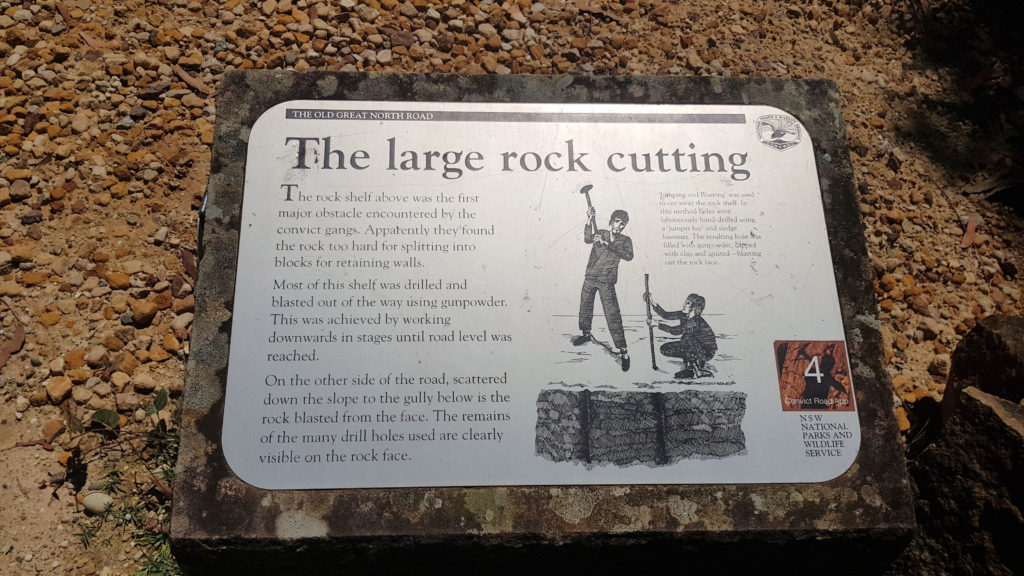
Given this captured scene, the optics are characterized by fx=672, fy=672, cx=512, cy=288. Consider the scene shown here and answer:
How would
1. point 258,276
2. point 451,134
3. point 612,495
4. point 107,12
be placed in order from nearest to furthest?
point 612,495 < point 258,276 < point 451,134 < point 107,12

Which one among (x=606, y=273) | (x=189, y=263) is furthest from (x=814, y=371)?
(x=189, y=263)

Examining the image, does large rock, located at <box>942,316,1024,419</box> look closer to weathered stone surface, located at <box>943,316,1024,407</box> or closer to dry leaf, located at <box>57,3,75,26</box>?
weathered stone surface, located at <box>943,316,1024,407</box>

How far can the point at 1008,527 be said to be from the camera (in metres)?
1.90

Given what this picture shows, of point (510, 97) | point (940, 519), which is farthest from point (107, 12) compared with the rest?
point (940, 519)

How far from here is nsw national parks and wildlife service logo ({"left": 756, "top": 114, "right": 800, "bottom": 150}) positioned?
2.26 m

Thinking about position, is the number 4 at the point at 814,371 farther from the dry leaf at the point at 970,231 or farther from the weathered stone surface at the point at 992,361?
the dry leaf at the point at 970,231

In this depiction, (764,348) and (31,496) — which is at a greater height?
(764,348)

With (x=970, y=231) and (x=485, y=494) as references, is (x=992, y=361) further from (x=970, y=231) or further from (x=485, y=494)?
(x=485, y=494)

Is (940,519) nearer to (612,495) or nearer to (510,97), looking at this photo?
(612,495)

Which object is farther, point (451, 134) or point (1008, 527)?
point (451, 134)

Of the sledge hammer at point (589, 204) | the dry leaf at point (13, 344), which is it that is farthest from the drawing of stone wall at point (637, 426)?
the dry leaf at point (13, 344)

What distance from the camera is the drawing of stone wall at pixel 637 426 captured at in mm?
1908

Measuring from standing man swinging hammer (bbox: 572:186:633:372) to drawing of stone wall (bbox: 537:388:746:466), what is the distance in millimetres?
139

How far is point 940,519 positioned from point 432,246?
1767mm
